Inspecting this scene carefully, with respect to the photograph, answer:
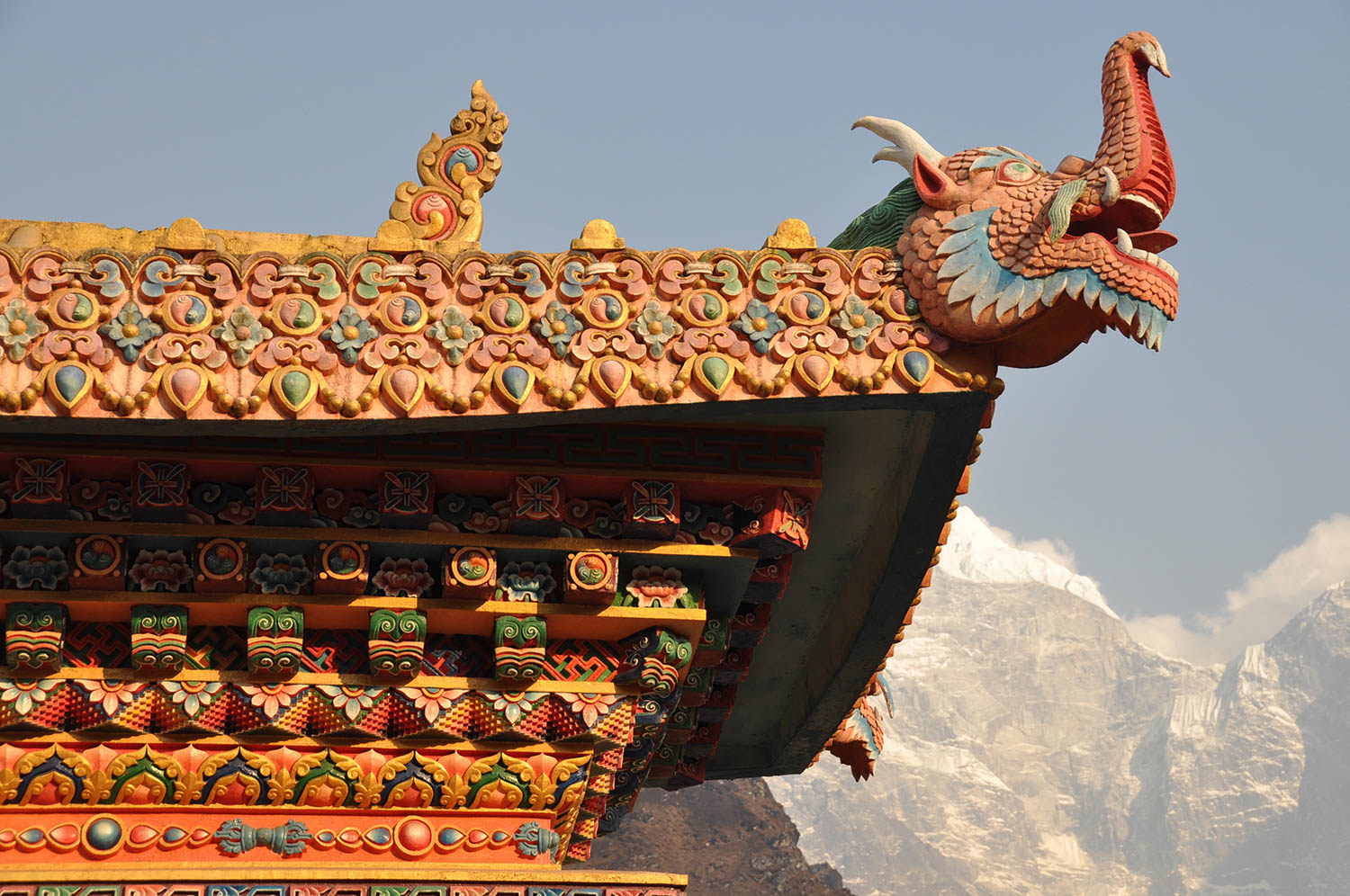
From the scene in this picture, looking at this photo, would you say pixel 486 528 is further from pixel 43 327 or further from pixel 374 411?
pixel 43 327

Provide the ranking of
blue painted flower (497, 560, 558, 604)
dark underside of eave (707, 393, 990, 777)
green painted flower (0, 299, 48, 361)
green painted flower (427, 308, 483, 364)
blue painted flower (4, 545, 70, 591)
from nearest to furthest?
green painted flower (0, 299, 48, 361) < green painted flower (427, 308, 483, 364) < blue painted flower (4, 545, 70, 591) < blue painted flower (497, 560, 558, 604) < dark underside of eave (707, 393, 990, 777)

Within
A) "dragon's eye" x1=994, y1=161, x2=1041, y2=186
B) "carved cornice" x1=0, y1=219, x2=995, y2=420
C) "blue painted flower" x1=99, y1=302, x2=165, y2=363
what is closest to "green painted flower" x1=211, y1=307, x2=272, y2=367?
"carved cornice" x1=0, y1=219, x2=995, y2=420

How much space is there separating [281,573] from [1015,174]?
3.11 meters

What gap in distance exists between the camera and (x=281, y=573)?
5902mm

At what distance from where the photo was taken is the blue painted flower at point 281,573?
5.89 meters

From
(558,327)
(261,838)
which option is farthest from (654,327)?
(261,838)

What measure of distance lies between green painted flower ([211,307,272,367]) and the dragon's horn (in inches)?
97.3

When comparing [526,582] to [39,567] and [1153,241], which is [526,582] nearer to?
[39,567]

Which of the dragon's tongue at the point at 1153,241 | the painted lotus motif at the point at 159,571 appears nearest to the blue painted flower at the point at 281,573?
the painted lotus motif at the point at 159,571

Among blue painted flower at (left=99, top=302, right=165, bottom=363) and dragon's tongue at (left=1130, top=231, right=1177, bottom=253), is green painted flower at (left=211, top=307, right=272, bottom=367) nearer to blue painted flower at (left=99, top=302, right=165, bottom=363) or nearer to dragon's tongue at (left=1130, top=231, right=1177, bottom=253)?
blue painted flower at (left=99, top=302, right=165, bottom=363)

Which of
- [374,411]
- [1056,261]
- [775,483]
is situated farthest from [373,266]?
[1056,261]

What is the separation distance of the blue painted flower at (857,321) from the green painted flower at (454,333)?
1.30 metres

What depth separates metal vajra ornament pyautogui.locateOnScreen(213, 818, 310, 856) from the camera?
5.73 m

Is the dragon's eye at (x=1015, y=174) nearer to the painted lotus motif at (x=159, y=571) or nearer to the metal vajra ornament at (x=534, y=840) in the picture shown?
the metal vajra ornament at (x=534, y=840)
